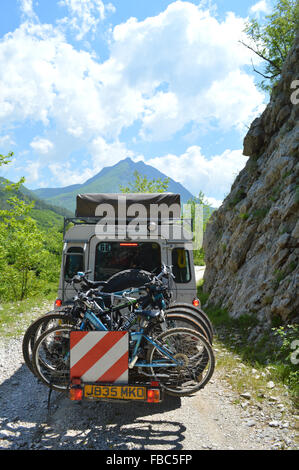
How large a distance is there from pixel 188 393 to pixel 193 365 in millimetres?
345

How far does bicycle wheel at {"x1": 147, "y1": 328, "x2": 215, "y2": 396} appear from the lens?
4.14 metres

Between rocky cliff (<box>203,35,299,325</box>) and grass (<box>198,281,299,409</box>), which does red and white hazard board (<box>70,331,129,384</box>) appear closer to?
grass (<box>198,281,299,409</box>)

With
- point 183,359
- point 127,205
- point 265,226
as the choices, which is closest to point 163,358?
point 183,359

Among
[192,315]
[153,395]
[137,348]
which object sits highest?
[192,315]

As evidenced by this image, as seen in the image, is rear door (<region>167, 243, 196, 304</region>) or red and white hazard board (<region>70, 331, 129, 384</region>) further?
rear door (<region>167, 243, 196, 304</region>)

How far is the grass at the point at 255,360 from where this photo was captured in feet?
17.2

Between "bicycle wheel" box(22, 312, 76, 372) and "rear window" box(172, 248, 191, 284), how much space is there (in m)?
2.03

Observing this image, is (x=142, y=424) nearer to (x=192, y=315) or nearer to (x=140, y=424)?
(x=140, y=424)

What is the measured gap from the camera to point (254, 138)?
13.6 m

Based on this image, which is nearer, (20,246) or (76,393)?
(76,393)

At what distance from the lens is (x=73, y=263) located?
5789 millimetres

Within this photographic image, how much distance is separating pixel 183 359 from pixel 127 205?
13.7 feet

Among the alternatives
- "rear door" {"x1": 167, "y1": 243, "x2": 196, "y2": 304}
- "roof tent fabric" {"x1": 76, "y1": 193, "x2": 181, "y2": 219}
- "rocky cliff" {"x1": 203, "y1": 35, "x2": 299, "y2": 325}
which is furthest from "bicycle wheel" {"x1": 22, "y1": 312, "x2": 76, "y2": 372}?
"rocky cliff" {"x1": 203, "y1": 35, "x2": 299, "y2": 325}
